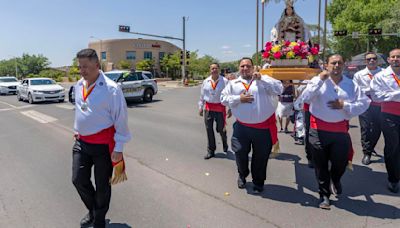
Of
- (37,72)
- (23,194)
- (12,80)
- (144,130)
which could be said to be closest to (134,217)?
(23,194)

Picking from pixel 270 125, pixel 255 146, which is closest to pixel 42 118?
pixel 255 146

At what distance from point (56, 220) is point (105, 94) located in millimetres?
1759

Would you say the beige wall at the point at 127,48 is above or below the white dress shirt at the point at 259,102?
above

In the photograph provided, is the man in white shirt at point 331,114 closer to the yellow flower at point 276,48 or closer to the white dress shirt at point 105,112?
the yellow flower at point 276,48

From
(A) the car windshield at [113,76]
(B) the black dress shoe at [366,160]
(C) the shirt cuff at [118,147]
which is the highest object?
(A) the car windshield at [113,76]

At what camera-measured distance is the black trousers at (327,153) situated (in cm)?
390

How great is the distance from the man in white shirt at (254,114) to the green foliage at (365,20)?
33546 mm

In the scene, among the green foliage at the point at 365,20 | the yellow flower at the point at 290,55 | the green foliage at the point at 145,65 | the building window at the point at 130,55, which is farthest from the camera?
the building window at the point at 130,55

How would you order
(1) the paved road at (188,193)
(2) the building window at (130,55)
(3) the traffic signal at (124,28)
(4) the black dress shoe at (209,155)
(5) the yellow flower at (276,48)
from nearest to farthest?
(1) the paved road at (188,193), (5) the yellow flower at (276,48), (4) the black dress shoe at (209,155), (3) the traffic signal at (124,28), (2) the building window at (130,55)

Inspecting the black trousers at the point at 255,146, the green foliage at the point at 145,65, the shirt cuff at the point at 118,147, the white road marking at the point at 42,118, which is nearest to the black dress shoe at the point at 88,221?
the shirt cuff at the point at 118,147

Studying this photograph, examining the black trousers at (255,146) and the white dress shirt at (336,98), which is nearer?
the white dress shirt at (336,98)

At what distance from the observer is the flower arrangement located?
17.6ft

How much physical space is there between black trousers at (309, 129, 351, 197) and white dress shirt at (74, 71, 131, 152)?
2.23m

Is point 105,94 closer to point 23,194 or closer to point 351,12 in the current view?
point 23,194
